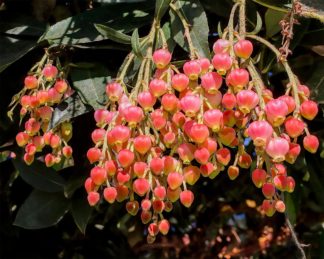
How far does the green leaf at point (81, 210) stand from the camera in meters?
1.04

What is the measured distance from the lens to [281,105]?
649mm

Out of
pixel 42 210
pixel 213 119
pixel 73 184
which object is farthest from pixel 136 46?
pixel 42 210

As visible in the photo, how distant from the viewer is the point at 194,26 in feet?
2.73

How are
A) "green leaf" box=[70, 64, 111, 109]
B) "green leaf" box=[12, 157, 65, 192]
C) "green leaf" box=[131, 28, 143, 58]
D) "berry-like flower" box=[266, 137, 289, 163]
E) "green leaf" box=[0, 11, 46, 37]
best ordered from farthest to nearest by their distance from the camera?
"green leaf" box=[12, 157, 65, 192], "green leaf" box=[0, 11, 46, 37], "green leaf" box=[70, 64, 111, 109], "green leaf" box=[131, 28, 143, 58], "berry-like flower" box=[266, 137, 289, 163]

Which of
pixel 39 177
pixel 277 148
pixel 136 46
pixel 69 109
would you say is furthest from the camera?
pixel 39 177

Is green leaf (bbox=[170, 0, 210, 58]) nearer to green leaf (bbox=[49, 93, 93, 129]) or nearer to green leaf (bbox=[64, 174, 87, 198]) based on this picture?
green leaf (bbox=[49, 93, 93, 129])

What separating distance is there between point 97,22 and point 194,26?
0.16m

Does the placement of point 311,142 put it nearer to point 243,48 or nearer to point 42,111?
point 243,48

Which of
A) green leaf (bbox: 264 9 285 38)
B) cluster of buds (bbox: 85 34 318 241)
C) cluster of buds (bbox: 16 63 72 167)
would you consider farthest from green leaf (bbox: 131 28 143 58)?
green leaf (bbox: 264 9 285 38)

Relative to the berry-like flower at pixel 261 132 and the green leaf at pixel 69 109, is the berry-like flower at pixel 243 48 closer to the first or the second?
the berry-like flower at pixel 261 132

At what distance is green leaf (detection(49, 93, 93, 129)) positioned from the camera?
84 cm

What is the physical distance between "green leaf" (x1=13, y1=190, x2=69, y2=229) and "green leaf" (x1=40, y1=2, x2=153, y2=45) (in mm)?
357

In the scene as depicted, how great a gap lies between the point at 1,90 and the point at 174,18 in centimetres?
34

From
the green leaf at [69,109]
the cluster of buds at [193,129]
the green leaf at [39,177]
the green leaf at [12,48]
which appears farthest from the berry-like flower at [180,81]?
the green leaf at [39,177]
